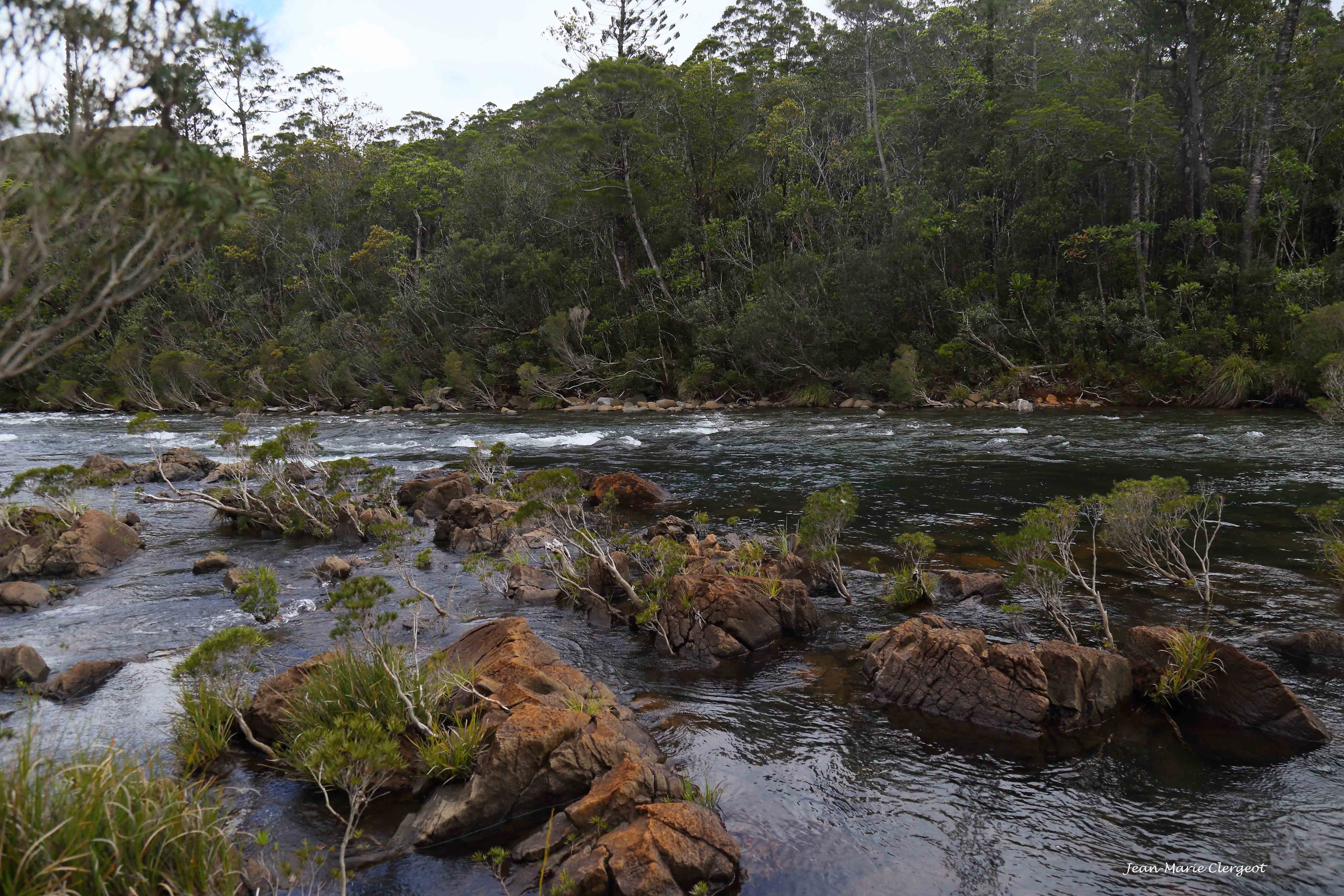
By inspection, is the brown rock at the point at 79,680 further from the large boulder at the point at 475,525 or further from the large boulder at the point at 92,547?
the large boulder at the point at 475,525

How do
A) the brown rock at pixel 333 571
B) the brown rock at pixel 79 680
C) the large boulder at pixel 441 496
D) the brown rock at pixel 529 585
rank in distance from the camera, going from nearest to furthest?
the brown rock at pixel 79 680 < the brown rock at pixel 529 585 < the brown rock at pixel 333 571 < the large boulder at pixel 441 496

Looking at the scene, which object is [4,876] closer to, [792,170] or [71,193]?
[71,193]

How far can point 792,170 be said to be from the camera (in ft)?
144

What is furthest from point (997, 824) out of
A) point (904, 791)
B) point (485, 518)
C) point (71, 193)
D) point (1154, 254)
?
point (1154, 254)

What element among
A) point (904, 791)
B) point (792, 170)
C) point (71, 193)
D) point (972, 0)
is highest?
point (972, 0)

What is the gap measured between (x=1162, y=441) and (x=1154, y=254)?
725 inches

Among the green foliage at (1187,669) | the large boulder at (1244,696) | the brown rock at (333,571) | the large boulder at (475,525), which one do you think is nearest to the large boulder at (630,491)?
the large boulder at (475,525)

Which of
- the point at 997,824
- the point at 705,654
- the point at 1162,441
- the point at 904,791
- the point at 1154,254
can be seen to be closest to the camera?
the point at 997,824

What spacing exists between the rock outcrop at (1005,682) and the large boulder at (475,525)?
280 inches

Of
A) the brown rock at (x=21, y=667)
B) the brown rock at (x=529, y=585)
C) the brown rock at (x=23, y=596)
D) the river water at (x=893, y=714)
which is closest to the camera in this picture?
the river water at (x=893, y=714)

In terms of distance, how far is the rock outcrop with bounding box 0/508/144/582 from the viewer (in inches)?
474

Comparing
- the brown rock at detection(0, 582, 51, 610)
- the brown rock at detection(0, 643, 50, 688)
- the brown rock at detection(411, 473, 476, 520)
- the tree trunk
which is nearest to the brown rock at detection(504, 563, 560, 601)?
the brown rock at detection(411, 473, 476, 520)

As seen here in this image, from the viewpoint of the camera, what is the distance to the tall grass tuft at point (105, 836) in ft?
11.9

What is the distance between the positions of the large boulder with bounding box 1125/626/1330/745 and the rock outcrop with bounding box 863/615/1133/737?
0.29 meters
